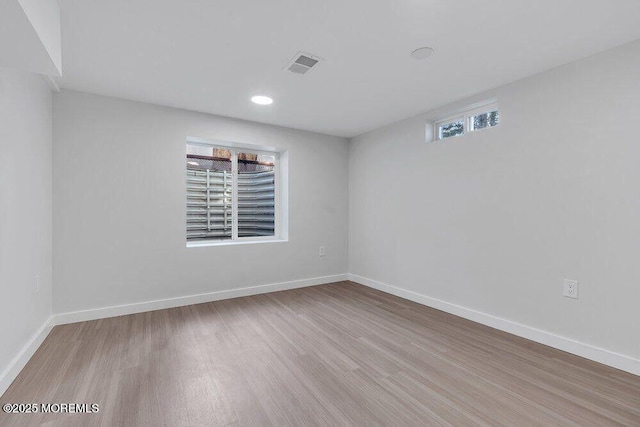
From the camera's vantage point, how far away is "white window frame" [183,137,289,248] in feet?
12.3

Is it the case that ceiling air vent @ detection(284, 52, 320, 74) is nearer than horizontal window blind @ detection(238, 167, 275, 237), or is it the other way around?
ceiling air vent @ detection(284, 52, 320, 74)

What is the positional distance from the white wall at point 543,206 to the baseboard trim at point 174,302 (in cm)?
153

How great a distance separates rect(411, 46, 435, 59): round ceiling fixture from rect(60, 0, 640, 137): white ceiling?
0.15 feet

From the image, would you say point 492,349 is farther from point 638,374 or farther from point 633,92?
point 633,92

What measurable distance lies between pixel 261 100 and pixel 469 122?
224cm

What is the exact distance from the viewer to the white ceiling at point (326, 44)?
5.54ft

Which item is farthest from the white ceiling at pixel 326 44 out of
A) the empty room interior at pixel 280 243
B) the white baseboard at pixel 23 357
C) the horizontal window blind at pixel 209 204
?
the white baseboard at pixel 23 357

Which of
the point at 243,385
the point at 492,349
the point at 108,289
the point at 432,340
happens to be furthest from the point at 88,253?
the point at 492,349

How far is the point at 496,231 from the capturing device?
2746 mm

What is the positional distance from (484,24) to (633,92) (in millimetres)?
1194

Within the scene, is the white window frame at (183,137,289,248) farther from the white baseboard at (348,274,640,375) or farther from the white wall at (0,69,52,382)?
the white baseboard at (348,274,640,375)

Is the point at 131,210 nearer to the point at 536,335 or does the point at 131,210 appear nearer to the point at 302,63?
the point at 302,63

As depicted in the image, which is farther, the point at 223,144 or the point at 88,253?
the point at 223,144

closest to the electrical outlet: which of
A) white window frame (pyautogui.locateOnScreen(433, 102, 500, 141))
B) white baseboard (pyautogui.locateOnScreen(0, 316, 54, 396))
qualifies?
white window frame (pyautogui.locateOnScreen(433, 102, 500, 141))
